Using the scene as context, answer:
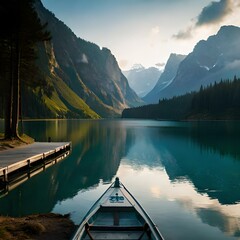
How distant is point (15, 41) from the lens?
4628 centimetres

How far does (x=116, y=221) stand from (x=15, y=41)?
3930 cm

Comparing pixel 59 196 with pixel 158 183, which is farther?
pixel 158 183

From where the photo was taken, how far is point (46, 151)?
39.9 m

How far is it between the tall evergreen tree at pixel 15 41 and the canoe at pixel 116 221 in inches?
1261

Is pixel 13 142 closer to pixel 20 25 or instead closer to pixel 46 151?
pixel 46 151

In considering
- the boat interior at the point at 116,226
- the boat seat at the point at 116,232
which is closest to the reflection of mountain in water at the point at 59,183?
the boat interior at the point at 116,226

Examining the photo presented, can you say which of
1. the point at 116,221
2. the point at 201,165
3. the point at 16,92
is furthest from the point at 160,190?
the point at 16,92

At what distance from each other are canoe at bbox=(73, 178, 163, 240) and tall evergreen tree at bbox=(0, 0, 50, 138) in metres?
32.0

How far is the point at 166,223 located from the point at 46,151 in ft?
81.4

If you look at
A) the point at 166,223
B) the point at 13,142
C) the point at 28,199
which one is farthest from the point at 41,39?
the point at 166,223

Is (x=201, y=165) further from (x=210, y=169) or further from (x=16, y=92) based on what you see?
(x=16, y=92)

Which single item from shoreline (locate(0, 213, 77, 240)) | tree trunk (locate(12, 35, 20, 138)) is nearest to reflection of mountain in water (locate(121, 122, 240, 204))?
shoreline (locate(0, 213, 77, 240))

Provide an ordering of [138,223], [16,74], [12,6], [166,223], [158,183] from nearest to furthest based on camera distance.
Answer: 1. [138,223]
2. [166,223]
3. [158,183]
4. [12,6]
5. [16,74]

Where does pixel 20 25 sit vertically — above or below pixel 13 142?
above
